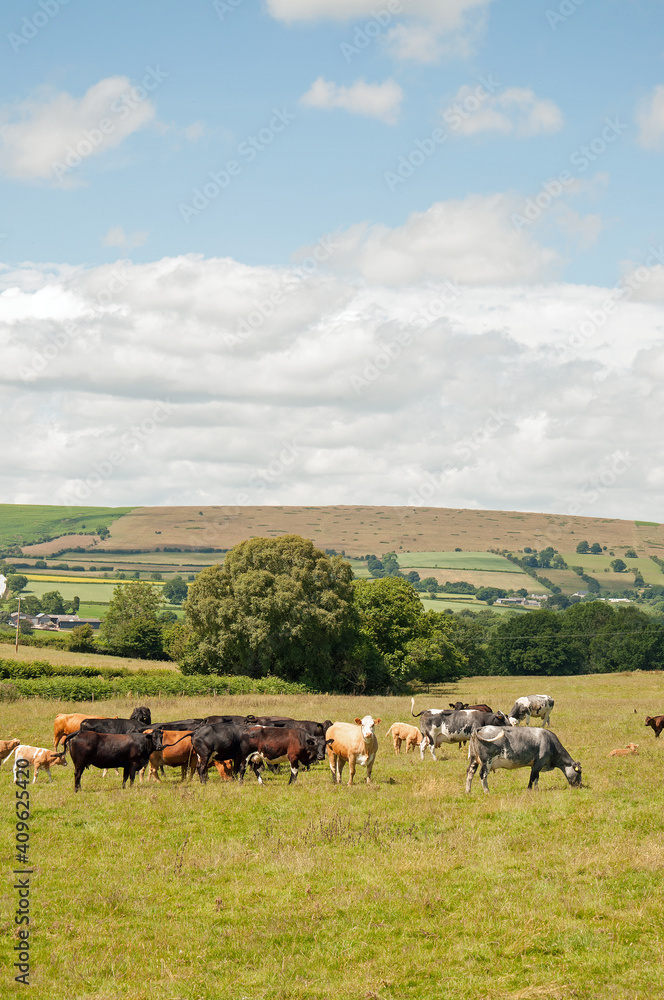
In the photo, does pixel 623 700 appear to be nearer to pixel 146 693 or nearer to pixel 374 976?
pixel 146 693

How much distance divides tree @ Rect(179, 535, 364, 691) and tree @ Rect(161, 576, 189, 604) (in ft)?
316

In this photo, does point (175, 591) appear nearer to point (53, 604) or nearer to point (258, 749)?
point (53, 604)

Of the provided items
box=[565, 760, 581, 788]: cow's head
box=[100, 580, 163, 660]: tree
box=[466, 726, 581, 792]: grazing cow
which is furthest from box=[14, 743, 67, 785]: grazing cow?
box=[100, 580, 163, 660]: tree

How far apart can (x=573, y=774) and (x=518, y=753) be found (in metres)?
1.46

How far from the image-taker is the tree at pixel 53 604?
134 meters

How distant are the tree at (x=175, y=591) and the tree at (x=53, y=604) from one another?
23801 millimetres

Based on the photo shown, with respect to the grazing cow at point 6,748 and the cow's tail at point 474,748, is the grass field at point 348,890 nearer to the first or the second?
the cow's tail at point 474,748

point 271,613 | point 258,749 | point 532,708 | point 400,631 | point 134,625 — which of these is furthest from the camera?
point 134,625

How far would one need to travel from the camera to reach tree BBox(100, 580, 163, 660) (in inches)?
3201

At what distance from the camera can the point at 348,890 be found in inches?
470

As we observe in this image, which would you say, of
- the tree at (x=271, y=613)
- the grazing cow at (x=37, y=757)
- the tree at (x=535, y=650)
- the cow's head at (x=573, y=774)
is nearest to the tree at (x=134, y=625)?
the tree at (x=271, y=613)

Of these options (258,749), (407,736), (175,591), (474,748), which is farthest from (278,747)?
(175,591)

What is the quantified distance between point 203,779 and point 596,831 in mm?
9820

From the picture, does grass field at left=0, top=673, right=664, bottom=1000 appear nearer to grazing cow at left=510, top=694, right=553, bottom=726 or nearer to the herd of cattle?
the herd of cattle
